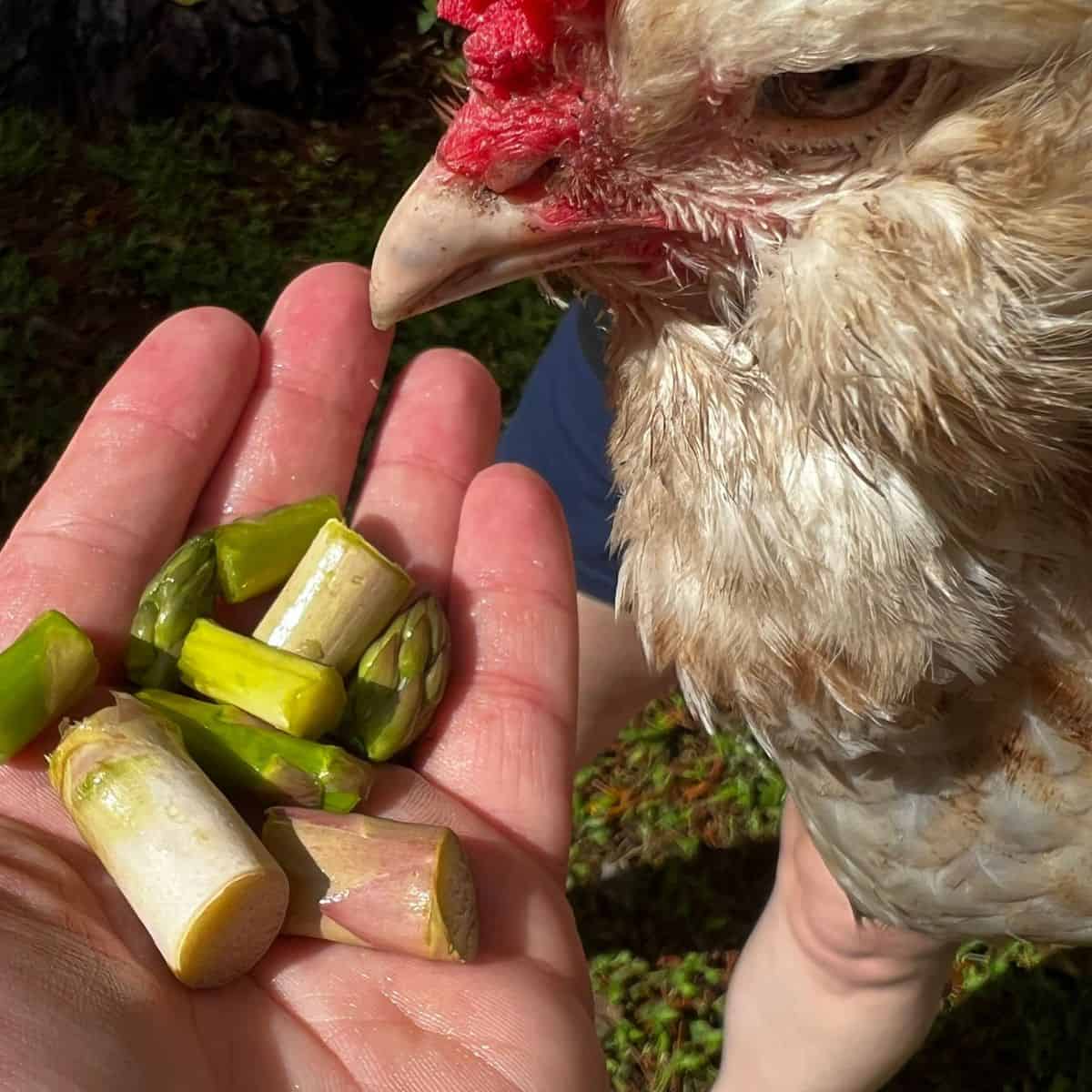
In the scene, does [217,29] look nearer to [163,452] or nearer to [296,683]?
[163,452]

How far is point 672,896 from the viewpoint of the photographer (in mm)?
2889

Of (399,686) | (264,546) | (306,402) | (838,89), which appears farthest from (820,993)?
(838,89)

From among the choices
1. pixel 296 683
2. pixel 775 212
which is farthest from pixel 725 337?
pixel 296 683

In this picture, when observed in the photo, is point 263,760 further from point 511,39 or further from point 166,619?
point 511,39

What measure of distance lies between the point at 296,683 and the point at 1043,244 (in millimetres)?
1076

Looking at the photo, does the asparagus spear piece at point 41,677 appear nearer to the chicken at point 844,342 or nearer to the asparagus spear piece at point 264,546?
the asparagus spear piece at point 264,546

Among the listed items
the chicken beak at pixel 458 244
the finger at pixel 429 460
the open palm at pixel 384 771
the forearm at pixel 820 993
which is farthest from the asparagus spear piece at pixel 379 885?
the forearm at pixel 820 993

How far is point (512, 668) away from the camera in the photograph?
176 centimetres

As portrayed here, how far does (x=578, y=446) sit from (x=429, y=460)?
0.32 meters

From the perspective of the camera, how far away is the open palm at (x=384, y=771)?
123 cm

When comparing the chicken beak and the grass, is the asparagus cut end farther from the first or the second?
the grass

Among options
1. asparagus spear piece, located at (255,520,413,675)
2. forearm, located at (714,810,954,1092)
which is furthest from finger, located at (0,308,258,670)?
forearm, located at (714,810,954,1092)

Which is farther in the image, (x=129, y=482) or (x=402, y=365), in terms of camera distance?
(x=402, y=365)

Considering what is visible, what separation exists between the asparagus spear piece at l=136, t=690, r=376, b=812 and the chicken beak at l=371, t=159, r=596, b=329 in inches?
25.5
